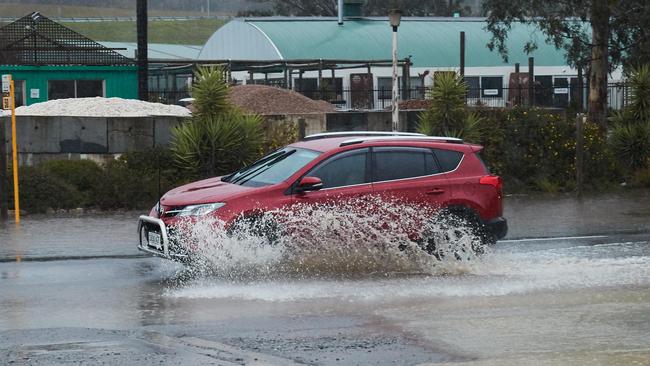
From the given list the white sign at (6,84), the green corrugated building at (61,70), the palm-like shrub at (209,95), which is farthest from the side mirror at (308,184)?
the green corrugated building at (61,70)

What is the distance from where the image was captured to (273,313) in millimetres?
10812

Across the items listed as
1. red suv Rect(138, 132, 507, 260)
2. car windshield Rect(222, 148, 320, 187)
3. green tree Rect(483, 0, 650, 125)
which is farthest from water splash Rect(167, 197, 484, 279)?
green tree Rect(483, 0, 650, 125)

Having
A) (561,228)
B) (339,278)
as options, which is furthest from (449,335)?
(561,228)

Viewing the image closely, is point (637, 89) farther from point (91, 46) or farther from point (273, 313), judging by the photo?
point (91, 46)

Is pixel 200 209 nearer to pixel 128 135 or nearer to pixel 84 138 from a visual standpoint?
pixel 128 135

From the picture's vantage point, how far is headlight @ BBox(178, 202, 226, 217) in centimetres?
1277

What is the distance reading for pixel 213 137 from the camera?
67.9 feet

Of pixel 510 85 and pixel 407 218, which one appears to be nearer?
pixel 407 218

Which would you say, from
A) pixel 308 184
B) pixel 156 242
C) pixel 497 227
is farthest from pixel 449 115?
pixel 156 242

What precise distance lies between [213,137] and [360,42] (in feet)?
111

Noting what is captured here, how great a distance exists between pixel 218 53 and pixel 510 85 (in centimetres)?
1430

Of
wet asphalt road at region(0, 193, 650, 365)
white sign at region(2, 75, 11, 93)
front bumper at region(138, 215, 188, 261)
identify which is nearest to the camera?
wet asphalt road at region(0, 193, 650, 365)

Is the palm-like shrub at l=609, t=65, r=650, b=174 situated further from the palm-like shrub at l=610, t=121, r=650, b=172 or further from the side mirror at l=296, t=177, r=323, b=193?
the side mirror at l=296, t=177, r=323, b=193

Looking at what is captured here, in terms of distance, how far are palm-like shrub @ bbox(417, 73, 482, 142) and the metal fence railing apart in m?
16.2
